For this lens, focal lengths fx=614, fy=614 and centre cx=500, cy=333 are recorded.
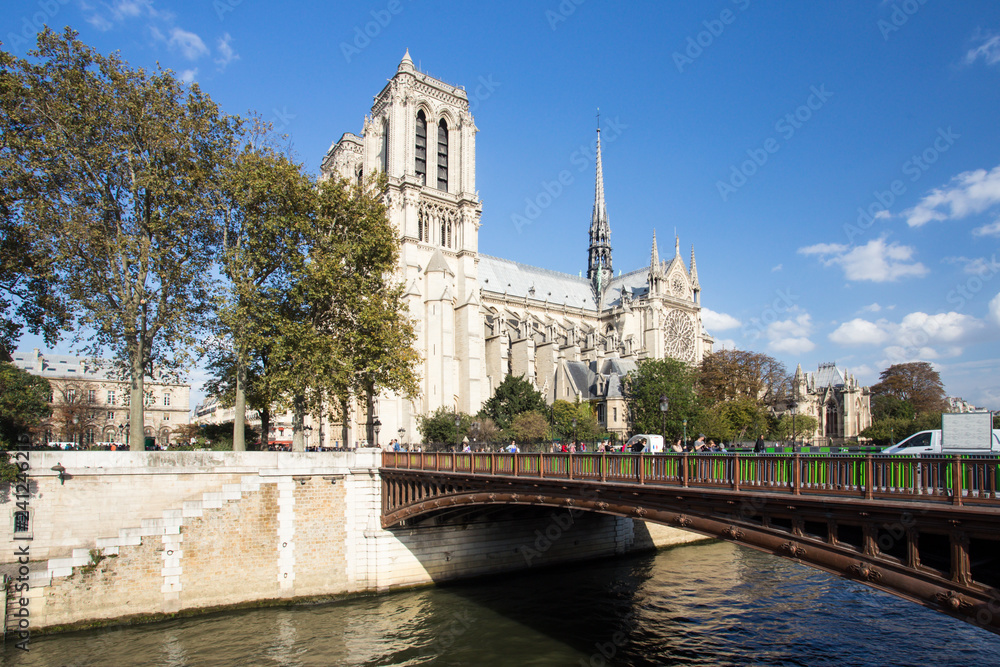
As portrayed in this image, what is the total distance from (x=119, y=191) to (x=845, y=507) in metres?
27.3

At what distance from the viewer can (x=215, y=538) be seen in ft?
72.0

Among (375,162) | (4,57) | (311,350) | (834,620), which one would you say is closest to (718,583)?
(834,620)

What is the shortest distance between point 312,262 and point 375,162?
33882 millimetres

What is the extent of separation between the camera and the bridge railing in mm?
8617

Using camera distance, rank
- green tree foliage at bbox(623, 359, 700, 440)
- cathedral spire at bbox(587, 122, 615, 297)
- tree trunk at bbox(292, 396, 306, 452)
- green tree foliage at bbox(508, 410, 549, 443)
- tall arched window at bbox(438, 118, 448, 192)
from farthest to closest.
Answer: cathedral spire at bbox(587, 122, 615, 297) < tall arched window at bbox(438, 118, 448, 192) < green tree foliage at bbox(623, 359, 700, 440) < green tree foliage at bbox(508, 410, 549, 443) < tree trunk at bbox(292, 396, 306, 452)

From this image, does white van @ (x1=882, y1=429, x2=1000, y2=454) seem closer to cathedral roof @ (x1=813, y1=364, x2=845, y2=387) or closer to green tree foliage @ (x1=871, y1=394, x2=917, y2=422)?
green tree foliage @ (x1=871, y1=394, x2=917, y2=422)

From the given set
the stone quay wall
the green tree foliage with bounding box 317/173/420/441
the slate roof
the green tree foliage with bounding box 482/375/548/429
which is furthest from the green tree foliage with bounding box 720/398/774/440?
the green tree foliage with bounding box 317/173/420/441

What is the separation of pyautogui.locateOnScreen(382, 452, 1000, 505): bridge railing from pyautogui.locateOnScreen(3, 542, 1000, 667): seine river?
5671mm

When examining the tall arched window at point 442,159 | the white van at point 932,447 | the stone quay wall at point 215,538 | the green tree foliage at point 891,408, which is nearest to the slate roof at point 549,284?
the tall arched window at point 442,159

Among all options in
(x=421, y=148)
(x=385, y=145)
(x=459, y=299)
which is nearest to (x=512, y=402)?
(x=459, y=299)

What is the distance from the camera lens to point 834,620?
19.5 metres

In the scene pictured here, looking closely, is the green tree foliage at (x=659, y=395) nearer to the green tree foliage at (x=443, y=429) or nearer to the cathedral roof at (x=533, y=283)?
the green tree foliage at (x=443, y=429)

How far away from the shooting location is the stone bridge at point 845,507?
835 centimetres

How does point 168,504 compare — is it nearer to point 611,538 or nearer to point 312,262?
point 312,262
